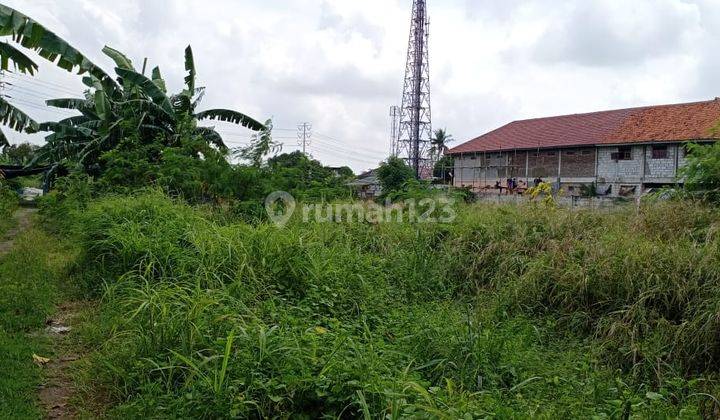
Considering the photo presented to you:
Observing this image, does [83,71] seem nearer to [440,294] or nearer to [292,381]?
[440,294]

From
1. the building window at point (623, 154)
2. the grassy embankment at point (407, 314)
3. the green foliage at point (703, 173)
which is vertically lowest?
the grassy embankment at point (407, 314)

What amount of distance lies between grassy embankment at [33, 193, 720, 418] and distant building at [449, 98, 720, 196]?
17.3 m

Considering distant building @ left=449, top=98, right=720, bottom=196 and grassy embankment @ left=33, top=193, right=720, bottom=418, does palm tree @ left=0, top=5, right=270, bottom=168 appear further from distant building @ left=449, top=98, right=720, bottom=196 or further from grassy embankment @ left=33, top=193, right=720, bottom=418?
distant building @ left=449, top=98, right=720, bottom=196

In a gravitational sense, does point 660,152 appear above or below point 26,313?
above

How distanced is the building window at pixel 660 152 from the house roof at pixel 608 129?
1.59 feet

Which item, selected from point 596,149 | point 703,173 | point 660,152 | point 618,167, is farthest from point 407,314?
point 596,149

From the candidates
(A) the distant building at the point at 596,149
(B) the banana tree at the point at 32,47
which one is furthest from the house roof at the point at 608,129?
(B) the banana tree at the point at 32,47

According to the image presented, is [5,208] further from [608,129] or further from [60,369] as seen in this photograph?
[608,129]

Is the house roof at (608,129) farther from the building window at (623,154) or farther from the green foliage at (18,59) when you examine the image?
the green foliage at (18,59)

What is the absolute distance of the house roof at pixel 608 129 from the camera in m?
23.4

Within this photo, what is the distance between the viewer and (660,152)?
77.6ft

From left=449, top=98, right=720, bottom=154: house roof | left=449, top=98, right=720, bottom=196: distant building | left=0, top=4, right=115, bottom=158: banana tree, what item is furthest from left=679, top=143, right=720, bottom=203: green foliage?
left=449, top=98, right=720, bottom=154: house roof

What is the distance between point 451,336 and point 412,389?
121 centimetres

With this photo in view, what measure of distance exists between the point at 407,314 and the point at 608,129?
1005 inches
